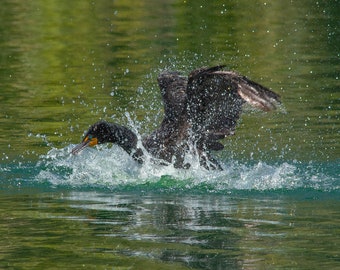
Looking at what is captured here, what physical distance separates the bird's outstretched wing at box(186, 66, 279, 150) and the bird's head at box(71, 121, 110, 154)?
962 millimetres

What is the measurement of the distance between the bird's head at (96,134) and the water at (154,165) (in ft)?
0.96

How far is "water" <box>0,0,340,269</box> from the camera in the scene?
9312mm

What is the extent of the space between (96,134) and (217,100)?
58.8 inches

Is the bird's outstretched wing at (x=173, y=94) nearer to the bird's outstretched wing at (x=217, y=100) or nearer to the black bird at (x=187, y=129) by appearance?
the black bird at (x=187, y=129)

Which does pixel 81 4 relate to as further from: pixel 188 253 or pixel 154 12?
pixel 188 253

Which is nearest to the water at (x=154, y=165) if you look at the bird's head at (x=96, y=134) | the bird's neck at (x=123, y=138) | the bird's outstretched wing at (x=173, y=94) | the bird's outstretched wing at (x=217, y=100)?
the bird's neck at (x=123, y=138)

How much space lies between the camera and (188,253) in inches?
357

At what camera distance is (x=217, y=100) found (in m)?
12.1

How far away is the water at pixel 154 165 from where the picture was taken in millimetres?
9312

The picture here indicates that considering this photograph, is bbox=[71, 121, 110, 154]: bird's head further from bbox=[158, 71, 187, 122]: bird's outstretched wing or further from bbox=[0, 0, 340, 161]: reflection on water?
bbox=[0, 0, 340, 161]: reflection on water

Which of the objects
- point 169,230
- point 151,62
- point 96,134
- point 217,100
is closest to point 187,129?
point 217,100

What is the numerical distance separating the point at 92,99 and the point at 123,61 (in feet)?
12.0

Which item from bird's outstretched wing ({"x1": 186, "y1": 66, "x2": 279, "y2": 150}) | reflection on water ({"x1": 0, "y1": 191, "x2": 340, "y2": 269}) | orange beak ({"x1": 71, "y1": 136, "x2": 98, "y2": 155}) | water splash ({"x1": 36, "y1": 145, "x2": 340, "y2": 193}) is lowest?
reflection on water ({"x1": 0, "y1": 191, "x2": 340, "y2": 269})

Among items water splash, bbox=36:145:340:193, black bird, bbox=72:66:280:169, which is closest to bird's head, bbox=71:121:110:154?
black bird, bbox=72:66:280:169
